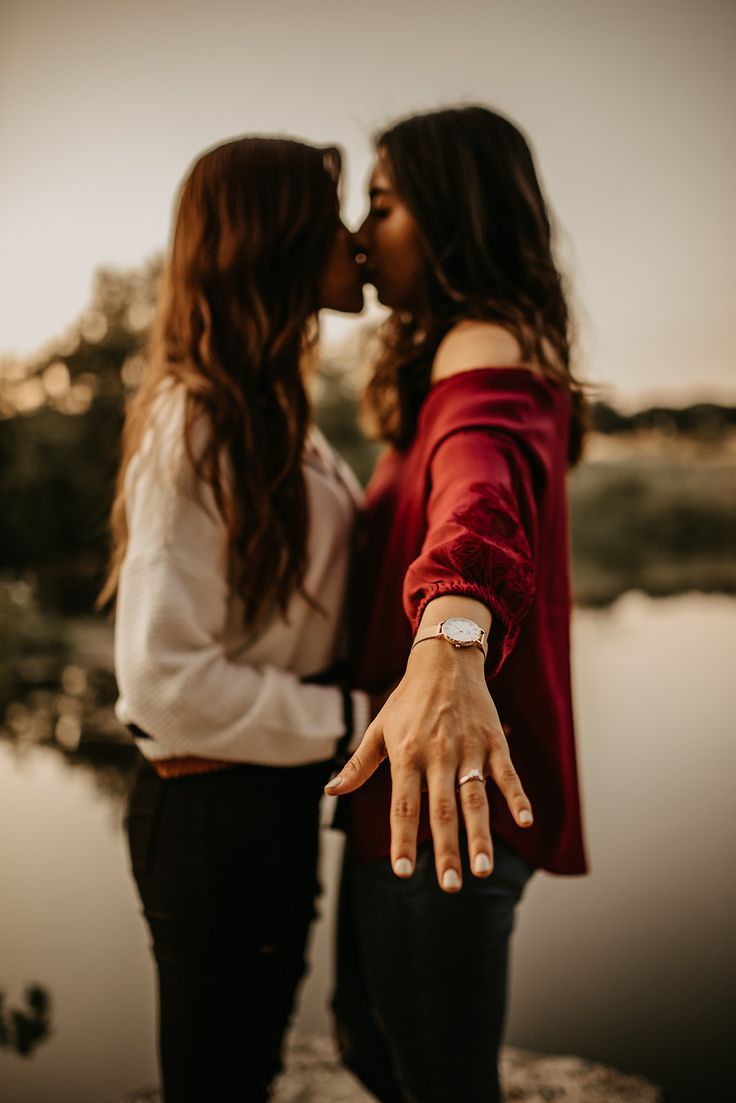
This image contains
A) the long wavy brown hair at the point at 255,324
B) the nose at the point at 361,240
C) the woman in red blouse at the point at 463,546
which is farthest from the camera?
the nose at the point at 361,240

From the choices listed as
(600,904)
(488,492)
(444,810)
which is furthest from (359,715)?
(600,904)

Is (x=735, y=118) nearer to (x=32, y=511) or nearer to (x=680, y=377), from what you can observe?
(x=680, y=377)

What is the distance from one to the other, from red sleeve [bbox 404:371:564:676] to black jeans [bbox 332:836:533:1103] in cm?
36

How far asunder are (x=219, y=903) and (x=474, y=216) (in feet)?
2.74

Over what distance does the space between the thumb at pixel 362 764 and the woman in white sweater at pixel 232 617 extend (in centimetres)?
43

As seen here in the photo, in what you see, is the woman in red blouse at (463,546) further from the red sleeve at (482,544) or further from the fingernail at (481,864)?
the fingernail at (481,864)

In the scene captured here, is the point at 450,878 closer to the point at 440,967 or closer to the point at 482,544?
the point at 482,544

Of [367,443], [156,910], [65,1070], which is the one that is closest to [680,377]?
A: [367,443]

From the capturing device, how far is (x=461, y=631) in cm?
56

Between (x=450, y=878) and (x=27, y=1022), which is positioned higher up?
(x=450, y=878)

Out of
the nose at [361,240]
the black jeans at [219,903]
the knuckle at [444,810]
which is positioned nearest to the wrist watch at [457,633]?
the knuckle at [444,810]

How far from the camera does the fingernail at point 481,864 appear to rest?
469 millimetres

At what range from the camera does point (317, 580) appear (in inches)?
41.4

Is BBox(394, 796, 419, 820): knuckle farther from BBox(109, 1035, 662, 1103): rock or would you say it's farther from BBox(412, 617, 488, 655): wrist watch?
BBox(109, 1035, 662, 1103): rock
